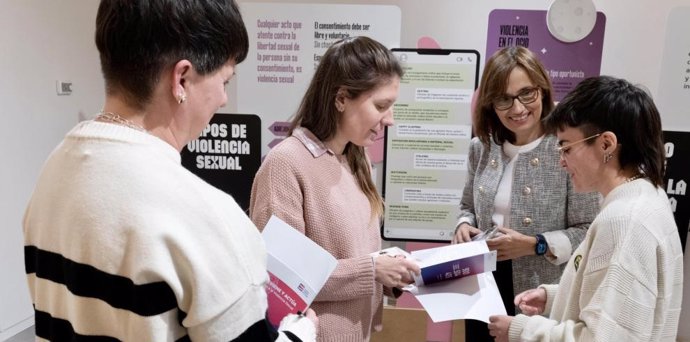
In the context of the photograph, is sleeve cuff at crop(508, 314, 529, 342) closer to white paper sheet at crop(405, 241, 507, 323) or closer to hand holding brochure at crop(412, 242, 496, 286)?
white paper sheet at crop(405, 241, 507, 323)

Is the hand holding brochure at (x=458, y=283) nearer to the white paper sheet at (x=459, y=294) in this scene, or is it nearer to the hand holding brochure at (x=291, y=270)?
the white paper sheet at (x=459, y=294)

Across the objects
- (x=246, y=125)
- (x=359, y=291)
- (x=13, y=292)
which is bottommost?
(x=13, y=292)

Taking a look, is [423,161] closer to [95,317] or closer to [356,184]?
[356,184]

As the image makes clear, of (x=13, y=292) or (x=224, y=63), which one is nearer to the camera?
(x=224, y=63)

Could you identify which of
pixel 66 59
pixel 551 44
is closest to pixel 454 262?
pixel 551 44

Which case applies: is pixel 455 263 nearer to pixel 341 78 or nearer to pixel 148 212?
pixel 341 78

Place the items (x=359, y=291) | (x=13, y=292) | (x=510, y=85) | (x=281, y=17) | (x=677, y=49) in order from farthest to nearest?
(x=13, y=292), (x=281, y=17), (x=677, y=49), (x=510, y=85), (x=359, y=291)

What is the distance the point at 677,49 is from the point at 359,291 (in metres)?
1.95

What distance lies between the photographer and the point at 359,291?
122cm

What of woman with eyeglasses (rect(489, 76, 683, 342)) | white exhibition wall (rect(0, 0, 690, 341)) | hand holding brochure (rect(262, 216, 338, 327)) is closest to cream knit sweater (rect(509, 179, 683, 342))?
woman with eyeglasses (rect(489, 76, 683, 342))

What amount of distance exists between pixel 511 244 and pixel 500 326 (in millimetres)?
395

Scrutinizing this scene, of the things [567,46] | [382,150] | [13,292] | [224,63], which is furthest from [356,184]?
[13,292]

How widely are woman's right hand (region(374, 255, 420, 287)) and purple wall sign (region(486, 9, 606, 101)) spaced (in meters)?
1.40

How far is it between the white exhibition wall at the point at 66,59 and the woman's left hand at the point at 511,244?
1.11 metres
